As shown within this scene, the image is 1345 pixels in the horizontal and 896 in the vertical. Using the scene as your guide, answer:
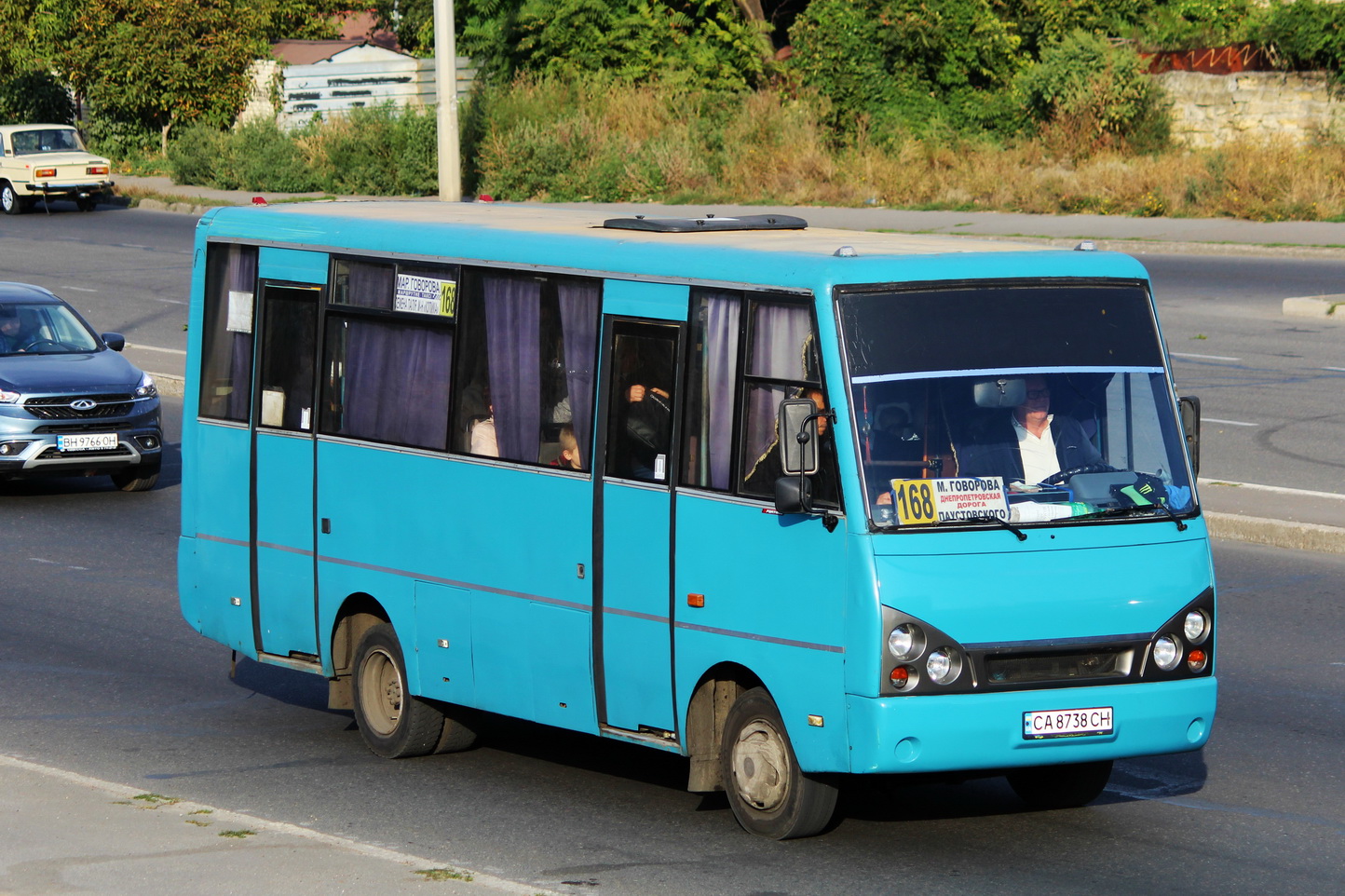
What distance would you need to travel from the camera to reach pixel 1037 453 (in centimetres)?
750

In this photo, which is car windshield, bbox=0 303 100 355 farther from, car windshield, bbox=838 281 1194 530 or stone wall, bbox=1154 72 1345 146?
stone wall, bbox=1154 72 1345 146

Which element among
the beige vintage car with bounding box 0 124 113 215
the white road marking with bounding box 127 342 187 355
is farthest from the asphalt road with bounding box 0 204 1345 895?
the beige vintage car with bounding box 0 124 113 215

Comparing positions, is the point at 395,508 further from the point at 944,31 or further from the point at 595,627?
the point at 944,31

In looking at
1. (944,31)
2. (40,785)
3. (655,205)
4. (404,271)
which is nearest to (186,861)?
(40,785)

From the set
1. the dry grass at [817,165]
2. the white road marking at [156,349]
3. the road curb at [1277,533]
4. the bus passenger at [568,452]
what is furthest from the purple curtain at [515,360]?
the dry grass at [817,165]

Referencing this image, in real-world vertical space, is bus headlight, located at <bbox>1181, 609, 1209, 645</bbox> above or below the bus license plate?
above

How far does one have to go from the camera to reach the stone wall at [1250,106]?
127 feet

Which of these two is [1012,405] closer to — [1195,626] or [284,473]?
[1195,626]

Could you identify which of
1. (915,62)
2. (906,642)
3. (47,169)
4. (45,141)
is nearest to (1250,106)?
(915,62)

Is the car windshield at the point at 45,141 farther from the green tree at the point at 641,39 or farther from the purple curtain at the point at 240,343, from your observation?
the purple curtain at the point at 240,343

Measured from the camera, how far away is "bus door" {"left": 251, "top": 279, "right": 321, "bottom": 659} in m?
9.84

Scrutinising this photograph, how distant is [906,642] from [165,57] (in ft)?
174

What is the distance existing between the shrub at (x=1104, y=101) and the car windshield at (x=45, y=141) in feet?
75.9

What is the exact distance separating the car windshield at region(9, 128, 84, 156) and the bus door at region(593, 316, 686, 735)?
1655 inches
